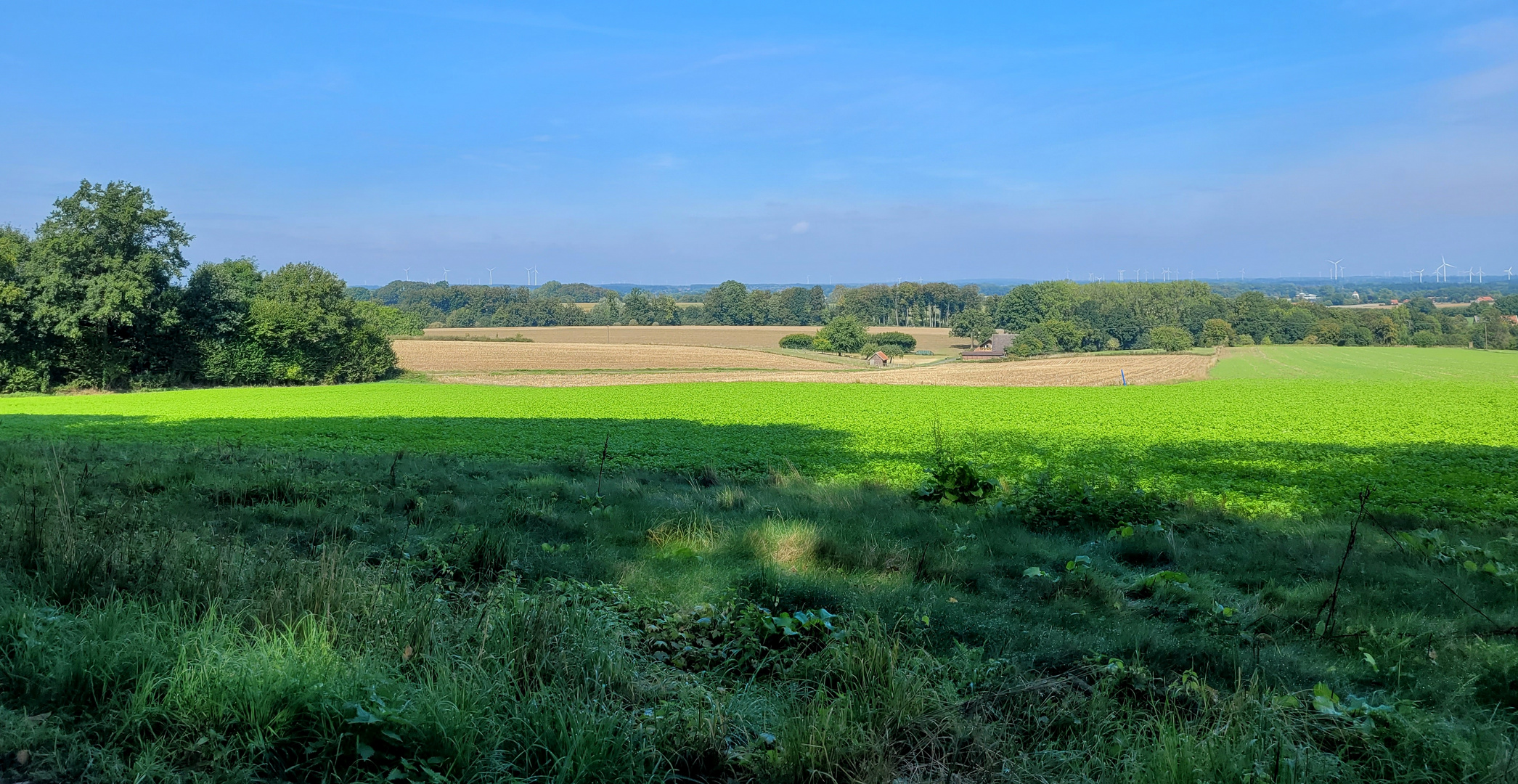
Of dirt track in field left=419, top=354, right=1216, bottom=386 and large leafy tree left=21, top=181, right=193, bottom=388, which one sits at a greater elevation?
large leafy tree left=21, top=181, right=193, bottom=388

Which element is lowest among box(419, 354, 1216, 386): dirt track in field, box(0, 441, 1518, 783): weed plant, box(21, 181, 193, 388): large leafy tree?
box(419, 354, 1216, 386): dirt track in field

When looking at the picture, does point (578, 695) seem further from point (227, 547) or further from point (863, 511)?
point (863, 511)

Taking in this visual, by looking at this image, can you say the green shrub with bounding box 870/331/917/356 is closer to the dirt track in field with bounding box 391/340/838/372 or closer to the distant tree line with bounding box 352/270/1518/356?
the distant tree line with bounding box 352/270/1518/356

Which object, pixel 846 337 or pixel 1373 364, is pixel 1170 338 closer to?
pixel 1373 364

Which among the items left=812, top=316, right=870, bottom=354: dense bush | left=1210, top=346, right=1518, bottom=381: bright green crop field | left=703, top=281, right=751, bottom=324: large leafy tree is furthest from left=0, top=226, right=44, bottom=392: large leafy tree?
left=703, top=281, right=751, bottom=324: large leafy tree

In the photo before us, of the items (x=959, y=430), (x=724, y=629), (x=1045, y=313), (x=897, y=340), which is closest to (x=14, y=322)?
(x=959, y=430)

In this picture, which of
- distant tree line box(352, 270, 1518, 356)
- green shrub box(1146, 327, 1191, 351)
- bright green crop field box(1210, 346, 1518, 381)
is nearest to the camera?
bright green crop field box(1210, 346, 1518, 381)

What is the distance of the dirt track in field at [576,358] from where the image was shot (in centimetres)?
8362

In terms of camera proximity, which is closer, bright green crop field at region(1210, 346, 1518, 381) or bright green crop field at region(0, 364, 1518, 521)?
bright green crop field at region(0, 364, 1518, 521)

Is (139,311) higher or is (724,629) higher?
(139,311)

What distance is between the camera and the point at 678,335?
5290 inches

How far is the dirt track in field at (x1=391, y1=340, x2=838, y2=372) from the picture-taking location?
83.6 metres

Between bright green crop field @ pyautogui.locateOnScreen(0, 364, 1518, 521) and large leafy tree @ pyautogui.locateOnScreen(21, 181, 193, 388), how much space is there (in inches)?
225

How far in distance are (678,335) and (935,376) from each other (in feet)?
211
